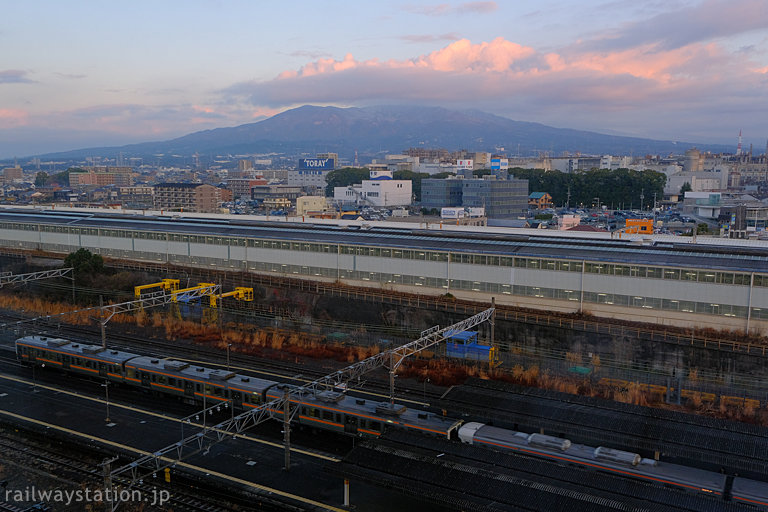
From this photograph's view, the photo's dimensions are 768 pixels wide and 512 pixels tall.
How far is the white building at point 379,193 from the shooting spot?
100 metres

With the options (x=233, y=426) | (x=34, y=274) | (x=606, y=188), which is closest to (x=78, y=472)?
(x=233, y=426)

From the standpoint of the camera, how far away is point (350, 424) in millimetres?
20078

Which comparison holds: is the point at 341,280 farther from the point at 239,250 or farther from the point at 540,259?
the point at 540,259

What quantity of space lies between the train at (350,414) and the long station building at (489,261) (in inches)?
609

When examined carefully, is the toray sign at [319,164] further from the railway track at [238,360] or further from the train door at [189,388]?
the train door at [189,388]

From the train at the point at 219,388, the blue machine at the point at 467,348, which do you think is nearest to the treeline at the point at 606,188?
the blue machine at the point at 467,348

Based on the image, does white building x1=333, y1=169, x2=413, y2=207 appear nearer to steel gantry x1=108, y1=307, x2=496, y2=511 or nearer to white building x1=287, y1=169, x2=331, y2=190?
white building x1=287, y1=169, x2=331, y2=190

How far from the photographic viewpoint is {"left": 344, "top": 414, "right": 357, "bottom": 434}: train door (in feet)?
65.7

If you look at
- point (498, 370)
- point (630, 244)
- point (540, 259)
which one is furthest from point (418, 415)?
point (630, 244)

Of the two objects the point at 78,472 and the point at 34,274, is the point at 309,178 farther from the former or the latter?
the point at 78,472

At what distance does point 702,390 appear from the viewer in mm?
24891

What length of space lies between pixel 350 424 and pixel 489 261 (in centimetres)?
1728

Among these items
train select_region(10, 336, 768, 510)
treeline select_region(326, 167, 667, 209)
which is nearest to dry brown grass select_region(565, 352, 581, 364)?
train select_region(10, 336, 768, 510)

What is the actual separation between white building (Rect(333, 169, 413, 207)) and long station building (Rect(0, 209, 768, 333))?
163ft
